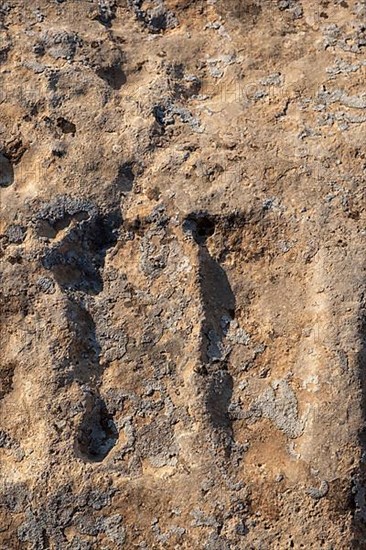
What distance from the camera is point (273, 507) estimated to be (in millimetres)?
4168

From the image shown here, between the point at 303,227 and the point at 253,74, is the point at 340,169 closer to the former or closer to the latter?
the point at 303,227

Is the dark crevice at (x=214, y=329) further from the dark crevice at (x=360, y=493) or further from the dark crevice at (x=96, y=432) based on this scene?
the dark crevice at (x=360, y=493)

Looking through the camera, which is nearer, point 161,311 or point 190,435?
point 190,435

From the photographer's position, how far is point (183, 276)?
15.1 ft

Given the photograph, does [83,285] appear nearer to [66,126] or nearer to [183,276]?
[183,276]

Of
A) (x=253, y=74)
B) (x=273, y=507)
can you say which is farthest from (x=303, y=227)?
(x=273, y=507)

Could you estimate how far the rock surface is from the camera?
4.19 metres

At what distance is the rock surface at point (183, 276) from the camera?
419cm

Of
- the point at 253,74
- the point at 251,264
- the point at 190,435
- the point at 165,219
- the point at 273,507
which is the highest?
the point at 253,74

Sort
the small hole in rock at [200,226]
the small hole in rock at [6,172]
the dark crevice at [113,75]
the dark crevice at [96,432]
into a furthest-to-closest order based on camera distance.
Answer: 1. the dark crevice at [113,75]
2. the small hole in rock at [6,172]
3. the small hole in rock at [200,226]
4. the dark crevice at [96,432]

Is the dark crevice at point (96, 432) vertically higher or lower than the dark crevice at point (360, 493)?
higher

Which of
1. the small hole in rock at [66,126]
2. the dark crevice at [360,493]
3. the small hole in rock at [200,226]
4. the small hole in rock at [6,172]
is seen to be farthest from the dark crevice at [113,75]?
the dark crevice at [360,493]

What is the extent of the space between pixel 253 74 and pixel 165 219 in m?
1.21

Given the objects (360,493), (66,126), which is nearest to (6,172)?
(66,126)
